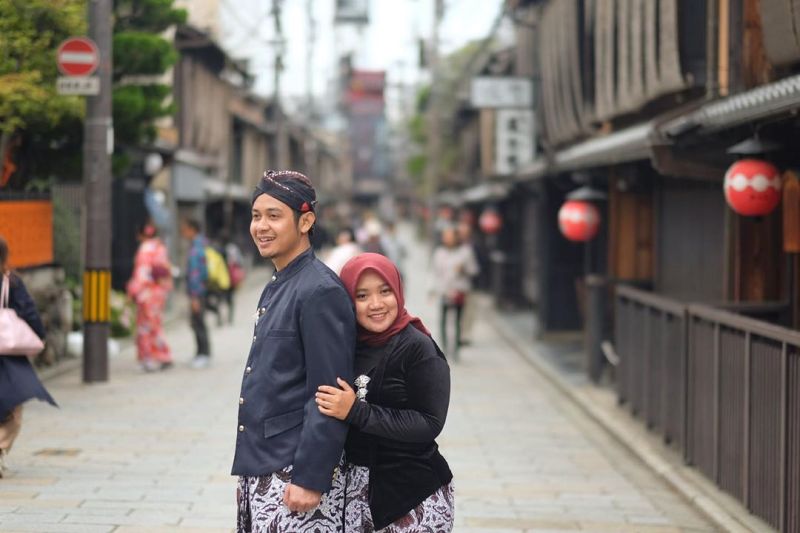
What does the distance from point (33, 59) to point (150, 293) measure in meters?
3.43

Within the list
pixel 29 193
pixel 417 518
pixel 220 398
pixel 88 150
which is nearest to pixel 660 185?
pixel 220 398

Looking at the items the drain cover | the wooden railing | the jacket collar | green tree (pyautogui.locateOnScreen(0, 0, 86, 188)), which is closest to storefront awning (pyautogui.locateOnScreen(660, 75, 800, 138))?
the wooden railing

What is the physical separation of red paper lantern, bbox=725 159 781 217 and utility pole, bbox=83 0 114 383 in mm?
7443

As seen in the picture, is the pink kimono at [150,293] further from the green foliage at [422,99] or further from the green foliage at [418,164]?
the green foliage at [418,164]

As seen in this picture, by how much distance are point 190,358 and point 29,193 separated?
3604mm

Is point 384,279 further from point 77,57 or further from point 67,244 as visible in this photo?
point 67,244

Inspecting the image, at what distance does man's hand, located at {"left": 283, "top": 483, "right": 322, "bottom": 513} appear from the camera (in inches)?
163

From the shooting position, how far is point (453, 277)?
58.0 feet

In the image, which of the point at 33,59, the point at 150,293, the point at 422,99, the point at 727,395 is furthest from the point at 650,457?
the point at 422,99

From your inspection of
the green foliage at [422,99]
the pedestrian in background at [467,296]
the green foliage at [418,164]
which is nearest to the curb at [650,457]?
the pedestrian in background at [467,296]

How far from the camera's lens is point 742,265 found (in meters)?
10.6

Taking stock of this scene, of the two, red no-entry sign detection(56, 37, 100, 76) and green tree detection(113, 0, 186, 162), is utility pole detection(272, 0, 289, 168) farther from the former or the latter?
red no-entry sign detection(56, 37, 100, 76)

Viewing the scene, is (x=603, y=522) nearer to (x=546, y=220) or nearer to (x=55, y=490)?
(x=55, y=490)

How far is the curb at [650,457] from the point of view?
7746 millimetres
